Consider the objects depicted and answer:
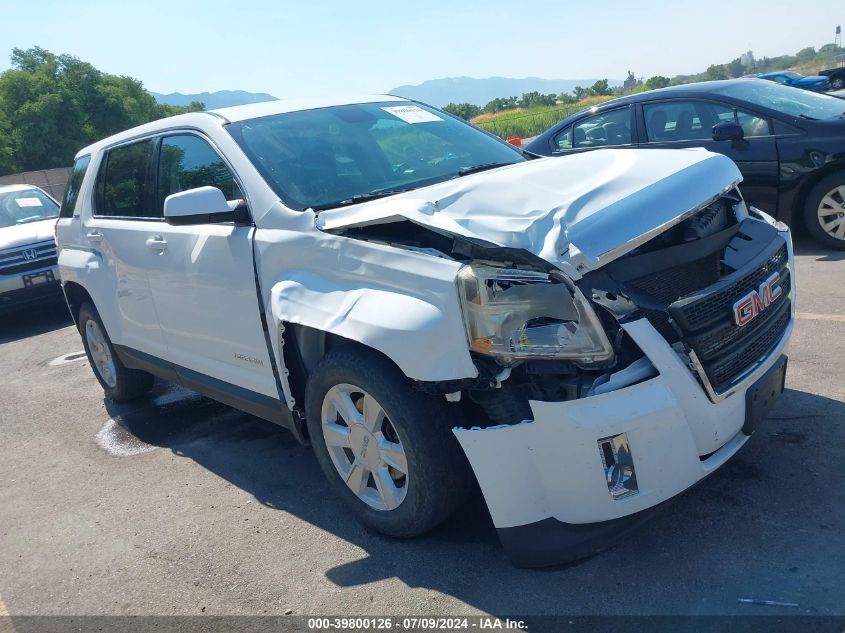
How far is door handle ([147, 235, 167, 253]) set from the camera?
4258 mm

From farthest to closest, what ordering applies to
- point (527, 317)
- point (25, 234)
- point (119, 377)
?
1. point (25, 234)
2. point (119, 377)
3. point (527, 317)

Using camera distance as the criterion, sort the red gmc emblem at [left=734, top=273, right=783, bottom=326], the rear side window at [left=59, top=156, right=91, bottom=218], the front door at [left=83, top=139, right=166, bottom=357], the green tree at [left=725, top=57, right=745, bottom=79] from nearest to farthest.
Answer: the red gmc emblem at [left=734, top=273, right=783, bottom=326] < the front door at [left=83, top=139, right=166, bottom=357] < the rear side window at [left=59, top=156, right=91, bottom=218] < the green tree at [left=725, top=57, right=745, bottom=79]

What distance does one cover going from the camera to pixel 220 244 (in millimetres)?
3777

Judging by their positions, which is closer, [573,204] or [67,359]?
[573,204]

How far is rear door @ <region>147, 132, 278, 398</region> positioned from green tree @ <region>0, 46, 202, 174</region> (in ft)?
172

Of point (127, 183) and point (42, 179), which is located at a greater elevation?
point (127, 183)

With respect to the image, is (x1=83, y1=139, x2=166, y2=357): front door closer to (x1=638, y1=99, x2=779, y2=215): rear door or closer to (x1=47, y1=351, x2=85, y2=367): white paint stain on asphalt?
(x1=47, y1=351, x2=85, y2=367): white paint stain on asphalt

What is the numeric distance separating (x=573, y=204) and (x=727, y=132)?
15.5 ft

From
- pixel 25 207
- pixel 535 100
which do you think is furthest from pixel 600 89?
pixel 25 207

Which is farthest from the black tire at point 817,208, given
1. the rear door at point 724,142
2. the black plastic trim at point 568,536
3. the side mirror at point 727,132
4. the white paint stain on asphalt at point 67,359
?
the white paint stain on asphalt at point 67,359

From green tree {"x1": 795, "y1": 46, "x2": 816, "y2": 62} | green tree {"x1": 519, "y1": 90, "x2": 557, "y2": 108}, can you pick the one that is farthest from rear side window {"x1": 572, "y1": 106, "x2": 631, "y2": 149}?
green tree {"x1": 795, "y1": 46, "x2": 816, "y2": 62}

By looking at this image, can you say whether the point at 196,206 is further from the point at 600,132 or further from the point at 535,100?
the point at 535,100

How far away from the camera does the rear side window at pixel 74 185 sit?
18.2 ft

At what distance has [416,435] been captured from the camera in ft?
9.35
